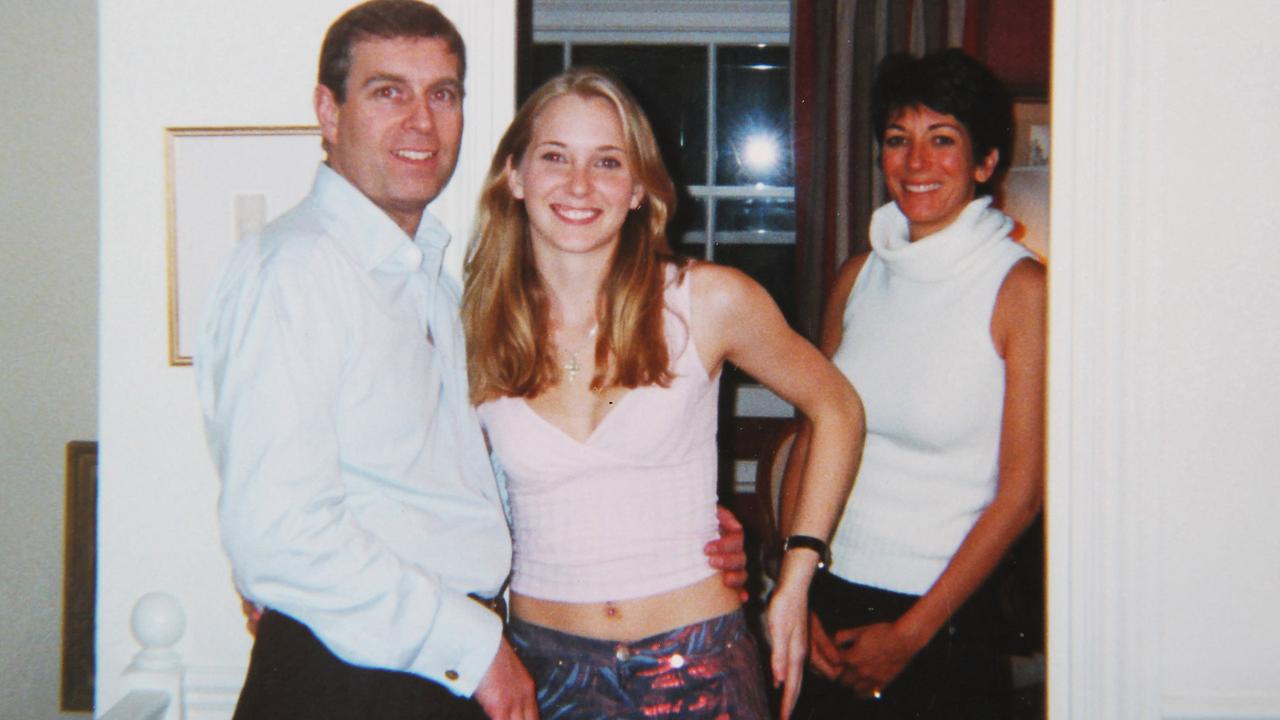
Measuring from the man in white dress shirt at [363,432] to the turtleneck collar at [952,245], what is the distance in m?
0.84

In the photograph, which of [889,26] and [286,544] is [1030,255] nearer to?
[286,544]

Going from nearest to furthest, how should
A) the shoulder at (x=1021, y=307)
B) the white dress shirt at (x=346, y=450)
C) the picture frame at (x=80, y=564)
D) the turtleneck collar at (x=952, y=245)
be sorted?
1. the white dress shirt at (x=346, y=450)
2. the shoulder at (x=1021, y=307)
3. the turtleneck collar at (x=952, y=245)
4. the picture frame at (x=80, y=564)

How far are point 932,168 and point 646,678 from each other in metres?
1.02

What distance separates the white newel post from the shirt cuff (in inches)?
21.1

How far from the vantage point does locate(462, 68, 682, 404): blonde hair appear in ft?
4.68

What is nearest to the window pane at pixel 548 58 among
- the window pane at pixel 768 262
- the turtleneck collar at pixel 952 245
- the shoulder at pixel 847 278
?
the window pane at pixel 768 262

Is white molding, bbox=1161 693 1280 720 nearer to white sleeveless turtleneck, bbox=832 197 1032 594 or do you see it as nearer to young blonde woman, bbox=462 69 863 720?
white sleeveless turtleneck, bbox=832 197 1032 594

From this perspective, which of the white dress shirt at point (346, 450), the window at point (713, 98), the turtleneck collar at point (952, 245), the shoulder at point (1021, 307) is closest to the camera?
the white dress shirt at point (346, 450)

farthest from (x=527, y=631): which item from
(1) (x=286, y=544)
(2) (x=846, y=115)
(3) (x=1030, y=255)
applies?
(2) (x=846, y=115)

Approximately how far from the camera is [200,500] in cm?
152

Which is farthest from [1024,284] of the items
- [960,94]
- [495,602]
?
[495,602]

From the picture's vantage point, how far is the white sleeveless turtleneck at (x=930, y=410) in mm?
1664

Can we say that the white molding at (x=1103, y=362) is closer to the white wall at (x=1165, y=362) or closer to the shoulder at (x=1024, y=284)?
the white wall at (x=1165, y=362)

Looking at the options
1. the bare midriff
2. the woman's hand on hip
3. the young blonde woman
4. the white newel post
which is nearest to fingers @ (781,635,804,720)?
the young blonde woman
